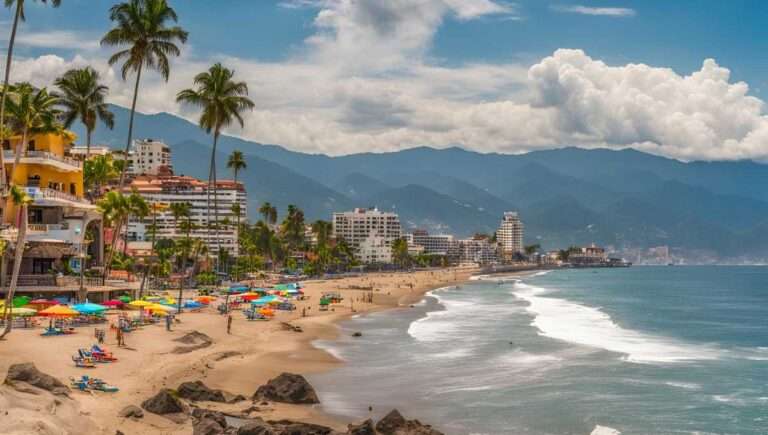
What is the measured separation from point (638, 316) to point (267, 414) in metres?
66.4

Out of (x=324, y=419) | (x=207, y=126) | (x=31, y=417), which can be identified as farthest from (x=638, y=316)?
(x=31, y=417)

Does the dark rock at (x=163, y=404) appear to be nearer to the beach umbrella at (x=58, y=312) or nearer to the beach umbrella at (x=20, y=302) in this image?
the beach umbrella at (x=58, y=312)

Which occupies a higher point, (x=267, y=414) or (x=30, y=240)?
(x=30, y=240)

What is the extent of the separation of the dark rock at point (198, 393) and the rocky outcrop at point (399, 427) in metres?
7.29

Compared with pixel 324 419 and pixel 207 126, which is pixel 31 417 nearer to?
pixel 324 419

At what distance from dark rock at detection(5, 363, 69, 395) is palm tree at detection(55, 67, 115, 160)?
1865 inches

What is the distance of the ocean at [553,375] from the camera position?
3378cm

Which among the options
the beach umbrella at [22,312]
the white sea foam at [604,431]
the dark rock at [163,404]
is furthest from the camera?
the beach umbrella at [22,312]

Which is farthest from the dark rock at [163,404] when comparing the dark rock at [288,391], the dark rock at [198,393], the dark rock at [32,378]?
the dark rock at [288,391]

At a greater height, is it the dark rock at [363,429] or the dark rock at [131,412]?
the dark rock at [131,412]

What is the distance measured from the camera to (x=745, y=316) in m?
93.3

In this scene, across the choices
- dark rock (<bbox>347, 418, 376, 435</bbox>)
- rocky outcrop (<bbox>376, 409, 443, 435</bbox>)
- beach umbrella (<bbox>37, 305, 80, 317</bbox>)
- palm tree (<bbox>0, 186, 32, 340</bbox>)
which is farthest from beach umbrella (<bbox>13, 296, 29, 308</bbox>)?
dark rock (<bbox>347, 418, 376, 435</bbox>)

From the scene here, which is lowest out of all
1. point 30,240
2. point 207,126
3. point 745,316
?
point 745,316

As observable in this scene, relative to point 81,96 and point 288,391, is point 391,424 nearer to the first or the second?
point 288,391
